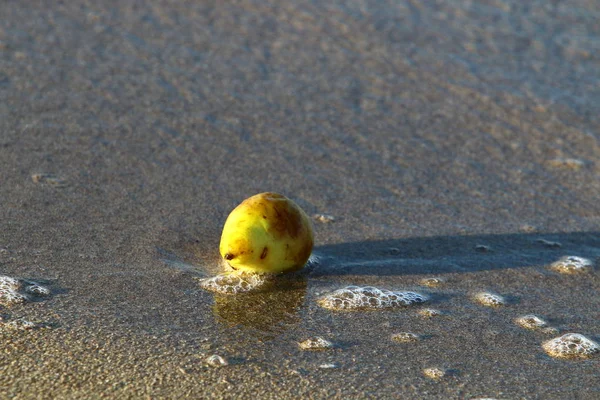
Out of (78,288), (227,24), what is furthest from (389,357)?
(227,24)

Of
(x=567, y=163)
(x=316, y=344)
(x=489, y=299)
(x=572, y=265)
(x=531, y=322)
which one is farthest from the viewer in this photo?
(x=567, y=163)

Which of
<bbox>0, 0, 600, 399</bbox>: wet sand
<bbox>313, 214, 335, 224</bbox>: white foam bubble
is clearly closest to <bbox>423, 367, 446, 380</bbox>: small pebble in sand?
<bbox>0, 0, 600, 399</bbox>: wet sand

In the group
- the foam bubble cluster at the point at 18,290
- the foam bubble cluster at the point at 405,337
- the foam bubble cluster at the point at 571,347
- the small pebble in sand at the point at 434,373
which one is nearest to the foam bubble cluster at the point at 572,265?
the foam bubble cluster at the point at 571,347

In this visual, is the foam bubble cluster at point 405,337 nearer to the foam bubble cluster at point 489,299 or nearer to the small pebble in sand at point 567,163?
the foam bubble cluster at point 489,299

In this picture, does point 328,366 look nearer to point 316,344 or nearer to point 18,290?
point 316,344

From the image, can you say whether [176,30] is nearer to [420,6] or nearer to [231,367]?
[420,6]

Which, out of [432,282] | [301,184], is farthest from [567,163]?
[432,282]

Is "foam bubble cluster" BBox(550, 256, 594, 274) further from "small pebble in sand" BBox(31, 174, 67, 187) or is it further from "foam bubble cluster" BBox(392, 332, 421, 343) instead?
"small pebble in sand" BBox(31, 174, 67, 187)
